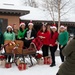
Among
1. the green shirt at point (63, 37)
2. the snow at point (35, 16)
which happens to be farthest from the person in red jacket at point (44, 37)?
the snow at point (35, 16)

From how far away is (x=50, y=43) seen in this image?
9641 millimetres

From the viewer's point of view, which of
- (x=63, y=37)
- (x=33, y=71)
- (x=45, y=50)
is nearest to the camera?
(x=33, y=71)

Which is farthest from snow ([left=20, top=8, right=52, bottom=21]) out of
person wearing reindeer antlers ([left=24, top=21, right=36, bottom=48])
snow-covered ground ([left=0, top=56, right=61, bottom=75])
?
snow-covered ground ([left=0, top=56, right=61, bottom=75])

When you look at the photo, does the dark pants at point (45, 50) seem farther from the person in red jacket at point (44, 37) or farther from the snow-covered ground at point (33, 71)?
the snow-covered ground at point (33, 71)

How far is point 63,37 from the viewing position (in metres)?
9.48

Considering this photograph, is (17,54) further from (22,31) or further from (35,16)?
(35,16)

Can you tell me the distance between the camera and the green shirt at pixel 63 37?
939 centimetres

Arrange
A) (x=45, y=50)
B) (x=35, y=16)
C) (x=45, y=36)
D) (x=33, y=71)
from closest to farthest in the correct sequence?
(x=33, y=71) → (x=45, y=36) → (x=45, y=50) → (x=35, y=16)

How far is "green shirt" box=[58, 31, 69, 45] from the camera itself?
9.39 metres

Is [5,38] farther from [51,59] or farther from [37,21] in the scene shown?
[37,21]

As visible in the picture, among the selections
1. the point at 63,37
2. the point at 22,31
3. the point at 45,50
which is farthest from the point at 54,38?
the point at 22,31

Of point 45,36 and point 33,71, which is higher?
point 45,36

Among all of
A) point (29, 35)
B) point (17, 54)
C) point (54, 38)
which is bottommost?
point (17, 54)

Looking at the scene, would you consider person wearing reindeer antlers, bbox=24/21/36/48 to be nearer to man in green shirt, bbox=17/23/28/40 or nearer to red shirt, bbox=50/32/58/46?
man in green shirt, bbox=17/23/28/40
